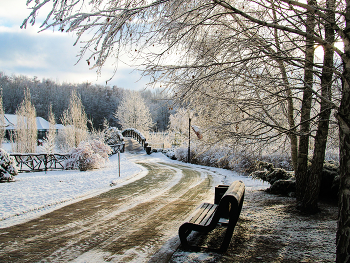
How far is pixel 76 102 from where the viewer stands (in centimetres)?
2194

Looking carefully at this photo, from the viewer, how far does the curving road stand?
3664 mm

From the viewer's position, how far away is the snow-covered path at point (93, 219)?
3766 mm

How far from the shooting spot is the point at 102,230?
469 cm

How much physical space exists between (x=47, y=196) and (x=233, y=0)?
25.7 feet

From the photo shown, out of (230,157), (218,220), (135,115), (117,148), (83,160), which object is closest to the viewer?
(218,220)

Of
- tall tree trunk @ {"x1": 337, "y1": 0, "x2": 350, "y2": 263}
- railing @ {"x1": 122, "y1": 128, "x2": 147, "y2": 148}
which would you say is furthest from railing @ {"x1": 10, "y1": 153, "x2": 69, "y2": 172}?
railing @ {"x1": 122, "y1": 128, "x2": 147, "y2": 148}

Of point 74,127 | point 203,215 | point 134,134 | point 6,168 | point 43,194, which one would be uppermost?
point 74,127

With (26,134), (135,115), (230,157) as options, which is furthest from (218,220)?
(135,115)

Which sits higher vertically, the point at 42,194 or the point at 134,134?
the point at 134,134

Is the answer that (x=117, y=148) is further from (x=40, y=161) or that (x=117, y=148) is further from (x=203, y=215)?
(x=203, y=215)

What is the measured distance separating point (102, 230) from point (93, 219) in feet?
2.68

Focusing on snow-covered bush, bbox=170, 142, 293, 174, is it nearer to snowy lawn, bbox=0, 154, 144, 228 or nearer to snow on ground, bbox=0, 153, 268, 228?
snow on ground, bbox=0, 153, 268, 228

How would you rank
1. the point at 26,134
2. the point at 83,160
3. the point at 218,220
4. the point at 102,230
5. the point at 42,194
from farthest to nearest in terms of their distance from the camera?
the point at 26,134, the point at 83,160, the point at 42,194, the point at 102,230, the point at 218,220

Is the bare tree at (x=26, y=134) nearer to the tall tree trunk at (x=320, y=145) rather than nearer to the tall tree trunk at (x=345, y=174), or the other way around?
the tall tree trunk at (x=320, y=145)
